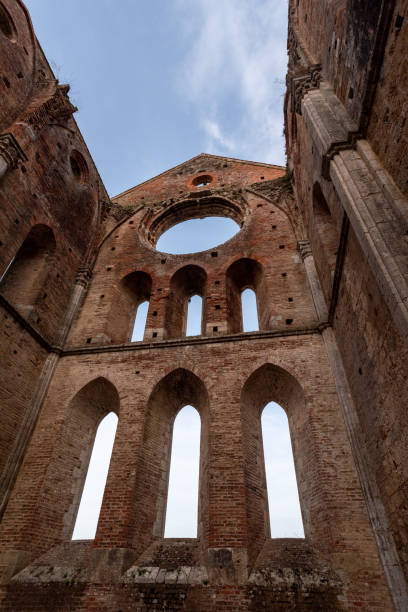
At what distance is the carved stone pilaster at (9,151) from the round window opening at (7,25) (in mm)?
3884

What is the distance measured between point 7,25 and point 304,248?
10557 mm

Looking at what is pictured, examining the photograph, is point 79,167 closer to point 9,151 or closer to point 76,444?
point 9,151

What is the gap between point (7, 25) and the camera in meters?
9.88

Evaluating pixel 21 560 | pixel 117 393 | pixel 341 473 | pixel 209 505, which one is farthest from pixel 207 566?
pixel 117 393

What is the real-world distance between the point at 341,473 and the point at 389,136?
17.6 feet

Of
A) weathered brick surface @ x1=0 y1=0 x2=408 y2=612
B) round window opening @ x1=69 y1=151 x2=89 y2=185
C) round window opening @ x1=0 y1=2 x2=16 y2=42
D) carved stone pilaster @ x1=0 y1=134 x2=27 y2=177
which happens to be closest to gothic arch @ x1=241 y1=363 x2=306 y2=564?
weathered brick surface @ x1=0 y1=0 x2=408 y2=612

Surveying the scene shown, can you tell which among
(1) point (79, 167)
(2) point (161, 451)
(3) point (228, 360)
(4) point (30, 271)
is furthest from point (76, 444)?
(1) point (79, 167)

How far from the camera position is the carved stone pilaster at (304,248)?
9.76 m

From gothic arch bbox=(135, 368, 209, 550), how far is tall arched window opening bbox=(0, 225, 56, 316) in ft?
13.4

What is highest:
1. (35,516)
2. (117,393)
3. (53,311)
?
(53,311)

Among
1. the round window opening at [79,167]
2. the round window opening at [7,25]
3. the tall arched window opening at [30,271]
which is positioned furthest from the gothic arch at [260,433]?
the round window opening at [7,25]

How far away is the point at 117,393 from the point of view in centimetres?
817

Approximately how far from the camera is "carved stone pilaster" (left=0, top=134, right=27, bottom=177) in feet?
26.7

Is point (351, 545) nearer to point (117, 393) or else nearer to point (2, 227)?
point (117, 393)
